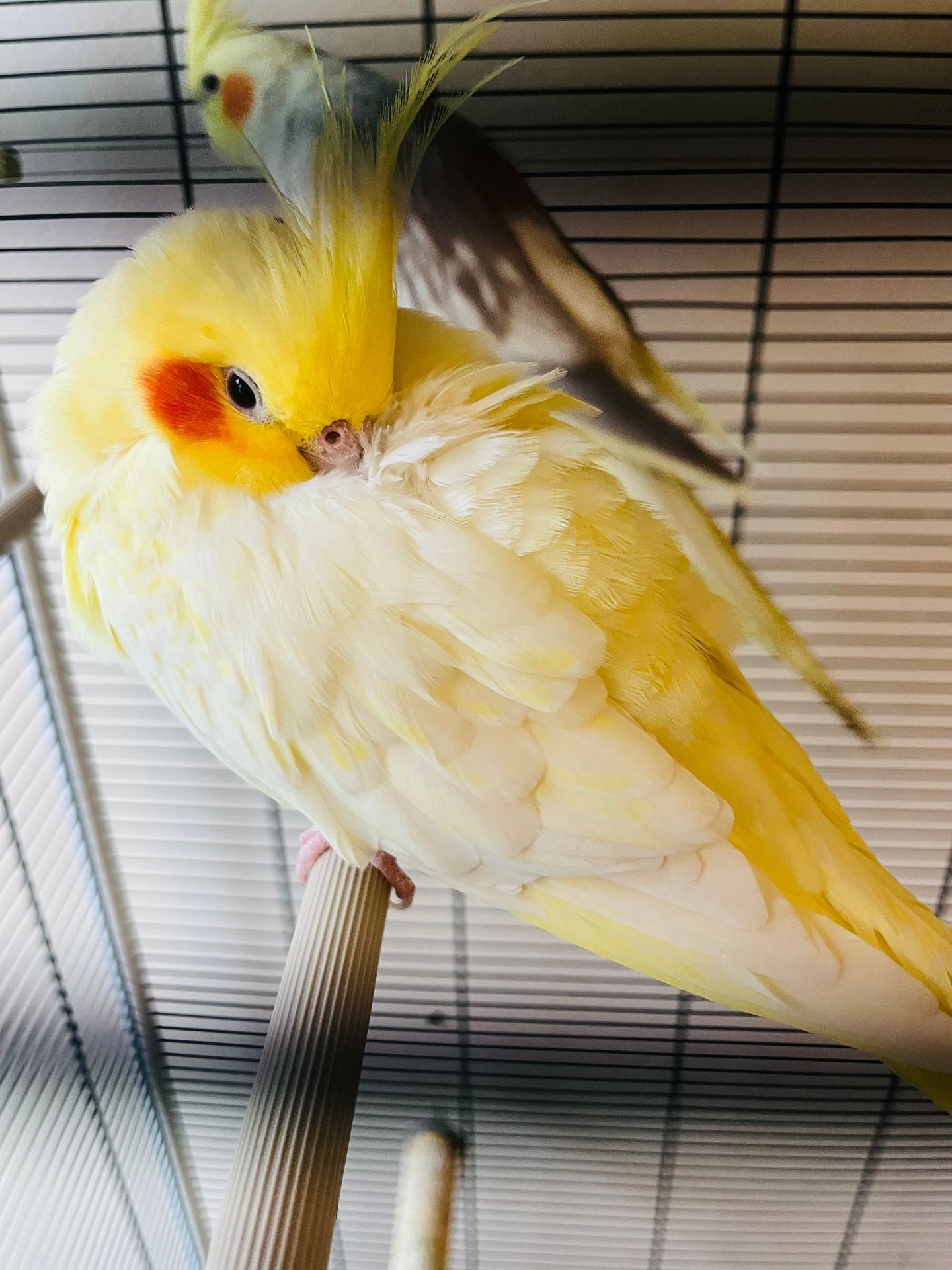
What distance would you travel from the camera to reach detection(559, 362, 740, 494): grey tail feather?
24.0 inches

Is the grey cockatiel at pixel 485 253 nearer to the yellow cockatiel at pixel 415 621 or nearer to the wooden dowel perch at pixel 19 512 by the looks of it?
the yellow cockatiel at pixel 415 621

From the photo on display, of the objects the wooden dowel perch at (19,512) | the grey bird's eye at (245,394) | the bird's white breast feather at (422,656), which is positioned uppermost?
the wooden dowel perch at (19,512)

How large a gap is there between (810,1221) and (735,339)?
2.58 feet

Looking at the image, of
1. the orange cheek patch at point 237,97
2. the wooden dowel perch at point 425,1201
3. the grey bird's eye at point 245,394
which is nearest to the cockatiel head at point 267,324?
the grey bird's eye at point 245,394

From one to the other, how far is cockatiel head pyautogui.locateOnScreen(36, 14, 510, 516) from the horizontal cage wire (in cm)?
12

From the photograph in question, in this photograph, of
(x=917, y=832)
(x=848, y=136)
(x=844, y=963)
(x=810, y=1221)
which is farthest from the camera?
(x=917, y=832)

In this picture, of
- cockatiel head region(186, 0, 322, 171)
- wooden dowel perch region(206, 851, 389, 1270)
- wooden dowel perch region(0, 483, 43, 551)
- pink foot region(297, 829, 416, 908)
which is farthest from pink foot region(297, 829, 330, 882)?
cockatiel head region(186, 0, 322, 171)

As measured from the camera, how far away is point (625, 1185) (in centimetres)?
66

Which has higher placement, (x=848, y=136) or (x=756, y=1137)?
(x=848, y=136)

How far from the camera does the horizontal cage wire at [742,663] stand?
56cm

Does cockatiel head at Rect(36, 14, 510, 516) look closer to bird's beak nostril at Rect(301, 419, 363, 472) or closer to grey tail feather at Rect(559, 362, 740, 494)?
bird's beak nostril at Rect(301, 419, 363, 472)

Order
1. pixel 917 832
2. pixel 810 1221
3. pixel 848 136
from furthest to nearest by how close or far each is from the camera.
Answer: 1. pixel 917 832
2. pixel 810 1221
3. pixel 848 136

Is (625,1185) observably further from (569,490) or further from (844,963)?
(569,490)

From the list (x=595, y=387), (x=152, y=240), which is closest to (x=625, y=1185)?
(x=595, y=387)
